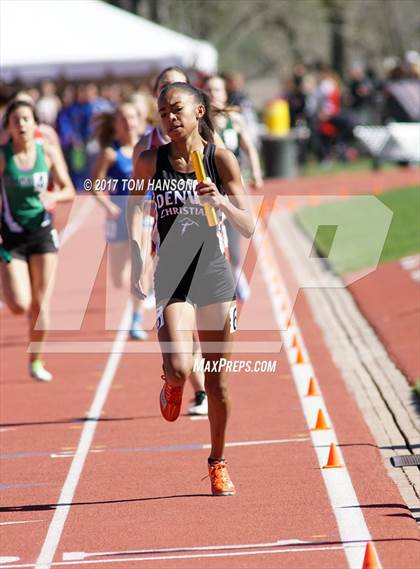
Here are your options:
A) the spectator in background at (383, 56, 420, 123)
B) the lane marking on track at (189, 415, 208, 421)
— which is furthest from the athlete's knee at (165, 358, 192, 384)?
the spectator in background at (383, 56, 420, 123)

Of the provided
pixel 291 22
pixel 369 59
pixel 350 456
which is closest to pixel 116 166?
pixel 350 456

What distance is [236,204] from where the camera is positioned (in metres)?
7.21

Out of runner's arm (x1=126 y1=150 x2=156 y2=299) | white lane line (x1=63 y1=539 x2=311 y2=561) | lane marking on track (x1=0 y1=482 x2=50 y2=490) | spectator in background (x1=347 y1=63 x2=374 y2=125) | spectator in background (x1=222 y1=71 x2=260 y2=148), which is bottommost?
white lane line (x1=63 y1=539 x2=311 y2=561)

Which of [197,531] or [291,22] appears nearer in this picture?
[197,531]

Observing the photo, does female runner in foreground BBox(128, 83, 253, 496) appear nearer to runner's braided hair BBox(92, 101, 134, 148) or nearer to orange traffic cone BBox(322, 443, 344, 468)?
orange traffic cone BBox(322, 443, 344, 468)

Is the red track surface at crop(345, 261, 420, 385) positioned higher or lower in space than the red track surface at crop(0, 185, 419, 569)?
higher

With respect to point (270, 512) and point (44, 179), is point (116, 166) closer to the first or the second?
point (44, 179)

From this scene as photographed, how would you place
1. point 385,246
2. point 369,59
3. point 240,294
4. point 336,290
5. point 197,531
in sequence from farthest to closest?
point 369,59 < point 385,246 < point 336,290 < point 240,294 < point 197,531

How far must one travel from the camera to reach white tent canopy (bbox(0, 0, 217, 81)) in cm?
2867

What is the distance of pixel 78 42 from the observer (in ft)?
97.8

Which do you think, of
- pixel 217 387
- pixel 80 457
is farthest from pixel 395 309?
pixel 217 387

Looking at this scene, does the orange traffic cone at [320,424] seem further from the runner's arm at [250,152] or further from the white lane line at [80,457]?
the runner's arm at [250,152]

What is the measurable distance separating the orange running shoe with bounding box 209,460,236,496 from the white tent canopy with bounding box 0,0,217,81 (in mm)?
21144

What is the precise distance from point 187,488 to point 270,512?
0.76 metres
